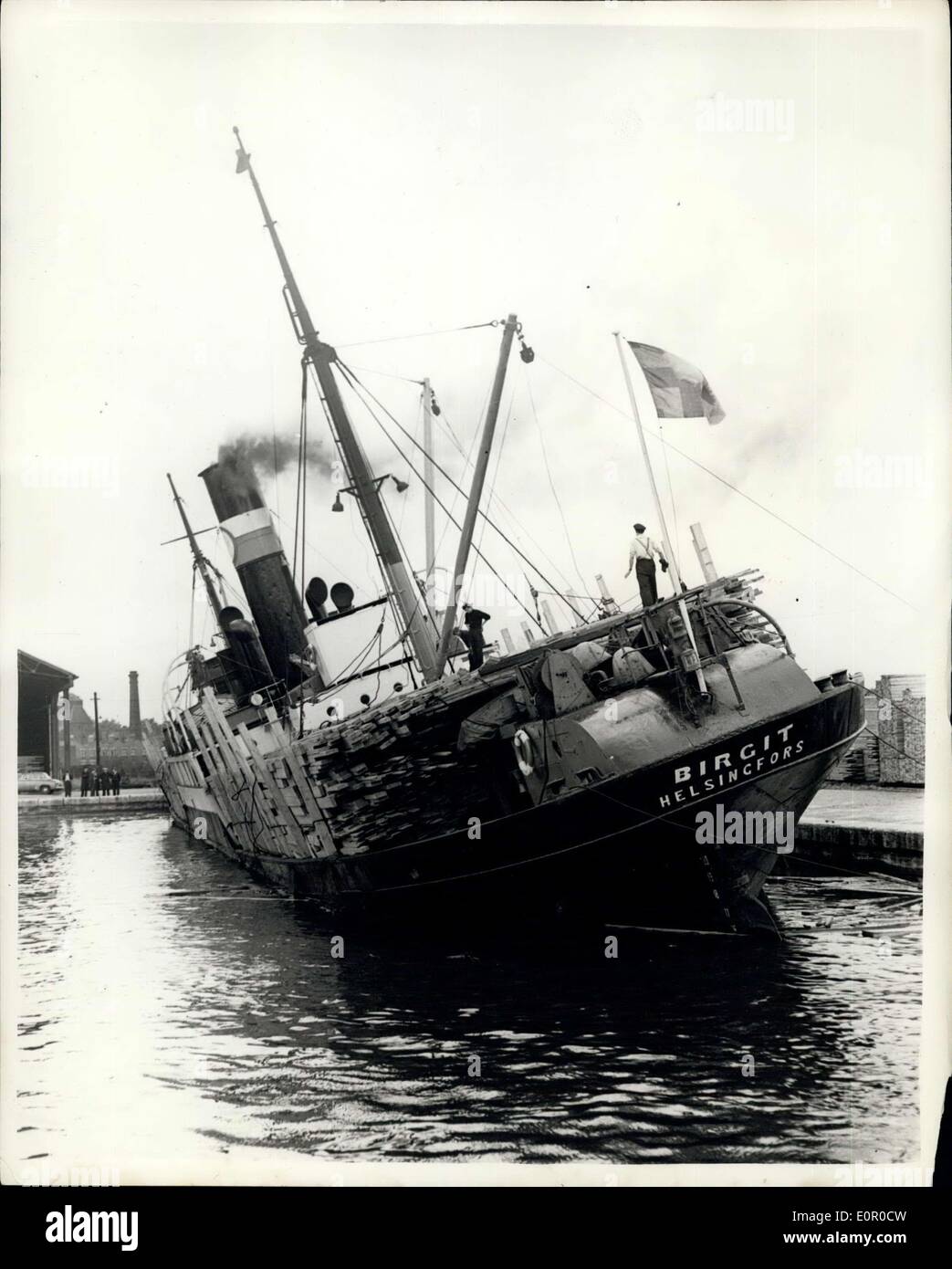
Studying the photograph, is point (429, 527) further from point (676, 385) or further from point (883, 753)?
point (883, 753)

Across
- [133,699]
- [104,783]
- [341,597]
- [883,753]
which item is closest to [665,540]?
[341,597]

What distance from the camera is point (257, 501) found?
19109 mm

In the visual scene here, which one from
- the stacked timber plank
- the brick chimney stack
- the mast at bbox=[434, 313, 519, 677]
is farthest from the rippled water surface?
the mast at bbox=[434, 313, 519, 677]

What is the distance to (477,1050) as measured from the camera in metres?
10.4

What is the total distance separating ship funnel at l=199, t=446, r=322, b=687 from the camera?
19.2 meters

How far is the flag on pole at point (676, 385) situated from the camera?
11.5 meters

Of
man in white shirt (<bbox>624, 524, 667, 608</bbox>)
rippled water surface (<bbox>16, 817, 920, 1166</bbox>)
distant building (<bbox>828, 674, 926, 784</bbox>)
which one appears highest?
man in white shirt (<bbox>624, 524, 667, 608</bbox>)

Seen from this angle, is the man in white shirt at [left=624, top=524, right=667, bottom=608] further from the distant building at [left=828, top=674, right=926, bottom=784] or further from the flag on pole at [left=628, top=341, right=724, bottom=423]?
the distant building at [left=828, top=674, right=926, bottom=784]

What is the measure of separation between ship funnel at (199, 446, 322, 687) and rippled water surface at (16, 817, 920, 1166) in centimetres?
678

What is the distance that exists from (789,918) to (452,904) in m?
4.79

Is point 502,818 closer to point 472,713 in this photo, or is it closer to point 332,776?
point 472,713

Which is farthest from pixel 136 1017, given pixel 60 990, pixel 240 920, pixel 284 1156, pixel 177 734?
pixel 177 734

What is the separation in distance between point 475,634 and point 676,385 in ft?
11.8

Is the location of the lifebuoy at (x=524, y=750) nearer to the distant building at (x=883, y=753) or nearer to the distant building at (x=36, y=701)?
the distant building at (x=36, y=701)
